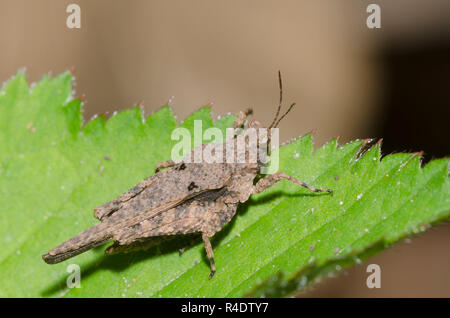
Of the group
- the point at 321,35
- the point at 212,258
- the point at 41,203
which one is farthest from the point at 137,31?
the point at 212,258

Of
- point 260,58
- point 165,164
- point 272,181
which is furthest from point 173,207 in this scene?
point 260,58

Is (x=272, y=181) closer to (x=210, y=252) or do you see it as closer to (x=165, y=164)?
(x=210, y=252)

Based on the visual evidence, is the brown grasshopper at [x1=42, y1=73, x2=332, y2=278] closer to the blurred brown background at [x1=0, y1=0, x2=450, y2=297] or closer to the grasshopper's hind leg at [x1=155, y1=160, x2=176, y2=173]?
the grasshopper's hind leg at [x1=155, y1=160, x2=176, y2=173]

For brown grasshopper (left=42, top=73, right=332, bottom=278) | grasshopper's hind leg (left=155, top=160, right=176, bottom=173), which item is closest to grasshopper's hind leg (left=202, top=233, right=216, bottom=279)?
brown grasshopper (left=42, top=73, right=332, bottom=278)

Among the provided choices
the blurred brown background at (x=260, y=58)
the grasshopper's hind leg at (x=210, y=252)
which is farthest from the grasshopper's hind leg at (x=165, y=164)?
the blurred brown background at (x=260, y=58)

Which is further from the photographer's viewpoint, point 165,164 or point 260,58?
point 260,58

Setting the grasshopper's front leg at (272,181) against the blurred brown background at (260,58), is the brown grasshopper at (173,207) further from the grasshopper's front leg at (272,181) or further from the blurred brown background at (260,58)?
the blurred brown background at (260,58)
